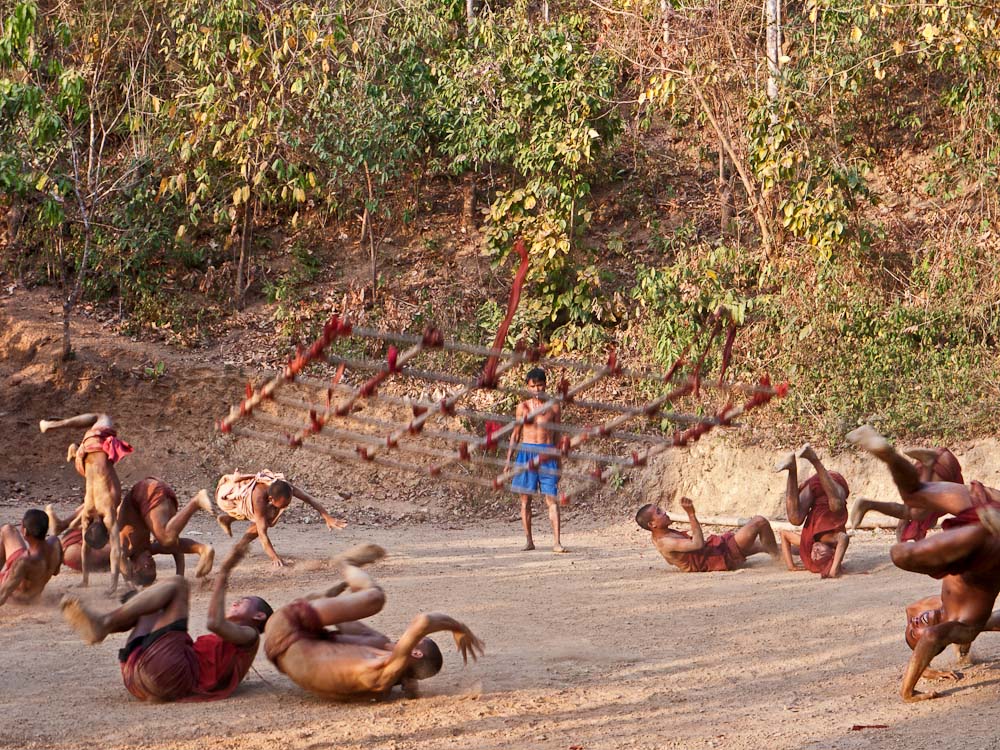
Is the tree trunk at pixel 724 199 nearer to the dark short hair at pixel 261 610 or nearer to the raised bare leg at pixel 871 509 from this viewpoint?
the raised bare leg at pixel 871 509

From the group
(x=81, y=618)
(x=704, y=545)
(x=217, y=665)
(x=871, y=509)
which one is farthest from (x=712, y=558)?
(x=81, y=618)

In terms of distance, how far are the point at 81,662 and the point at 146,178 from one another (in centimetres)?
1156

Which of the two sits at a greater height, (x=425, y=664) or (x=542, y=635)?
(x=425, y=664)

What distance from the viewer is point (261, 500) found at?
1085 cm

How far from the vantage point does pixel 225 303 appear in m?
18.8

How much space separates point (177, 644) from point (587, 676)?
8.21 ft

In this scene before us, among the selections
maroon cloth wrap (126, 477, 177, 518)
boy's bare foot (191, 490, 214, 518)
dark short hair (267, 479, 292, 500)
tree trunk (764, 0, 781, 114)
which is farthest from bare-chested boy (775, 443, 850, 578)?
tree trunk (764, 0, 781, 114)

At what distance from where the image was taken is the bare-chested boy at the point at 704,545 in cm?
1081

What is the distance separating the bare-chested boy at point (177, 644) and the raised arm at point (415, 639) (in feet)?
2.99

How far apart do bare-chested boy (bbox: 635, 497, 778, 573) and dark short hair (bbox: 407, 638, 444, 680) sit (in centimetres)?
448

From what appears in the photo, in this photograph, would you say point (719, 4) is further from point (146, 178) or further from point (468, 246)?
point (146, 178)

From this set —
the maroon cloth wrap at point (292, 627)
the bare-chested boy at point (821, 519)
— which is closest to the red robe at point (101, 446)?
the maroon cloth wrap at point (292, 627)

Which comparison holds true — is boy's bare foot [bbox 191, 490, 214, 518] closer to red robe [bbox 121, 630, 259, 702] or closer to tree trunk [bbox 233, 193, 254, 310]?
red robe [bbox 121, 630, 259, 702]

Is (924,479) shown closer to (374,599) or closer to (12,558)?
→ (374,599)
